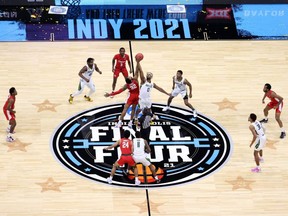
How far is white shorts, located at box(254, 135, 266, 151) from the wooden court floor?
0.82 meters

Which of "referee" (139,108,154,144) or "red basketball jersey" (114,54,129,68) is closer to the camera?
"referee" (139,108,154,144)

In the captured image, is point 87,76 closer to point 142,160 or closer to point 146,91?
point 146,91

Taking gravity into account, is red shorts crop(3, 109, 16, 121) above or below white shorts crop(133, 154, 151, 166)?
above

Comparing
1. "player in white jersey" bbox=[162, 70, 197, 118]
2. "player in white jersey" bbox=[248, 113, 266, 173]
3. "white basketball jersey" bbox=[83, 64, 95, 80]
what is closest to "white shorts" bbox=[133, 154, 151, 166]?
"player in white jersey" bbox=[248, 113, 266, 173]

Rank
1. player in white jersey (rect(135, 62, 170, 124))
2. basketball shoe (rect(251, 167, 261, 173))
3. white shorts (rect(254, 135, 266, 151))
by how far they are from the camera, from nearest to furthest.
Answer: white shorts (rect(254, 135, 266, 151))
basketball shoe (rect(251, 167, 261, 173))
player in white jersey (rect(135, 62, 170, 124))

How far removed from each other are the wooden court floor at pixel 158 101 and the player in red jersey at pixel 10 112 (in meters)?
0.27

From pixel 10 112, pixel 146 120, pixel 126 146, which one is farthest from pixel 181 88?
pixel 10 112

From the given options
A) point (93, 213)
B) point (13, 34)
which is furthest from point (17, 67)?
point (93, 213)

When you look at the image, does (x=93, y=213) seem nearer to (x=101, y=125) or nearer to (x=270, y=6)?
(x=101, y=125)

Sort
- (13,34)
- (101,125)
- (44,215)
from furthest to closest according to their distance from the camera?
(13,34), (101,125), (44,215)

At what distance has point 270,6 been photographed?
32.1 m

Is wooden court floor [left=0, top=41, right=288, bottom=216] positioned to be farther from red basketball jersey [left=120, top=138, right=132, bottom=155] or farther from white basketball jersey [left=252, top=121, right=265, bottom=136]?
white basketball jersey [left=252, top=121, right=265, bottom=136]

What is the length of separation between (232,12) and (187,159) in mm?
9515

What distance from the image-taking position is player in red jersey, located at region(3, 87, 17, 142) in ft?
76.7
